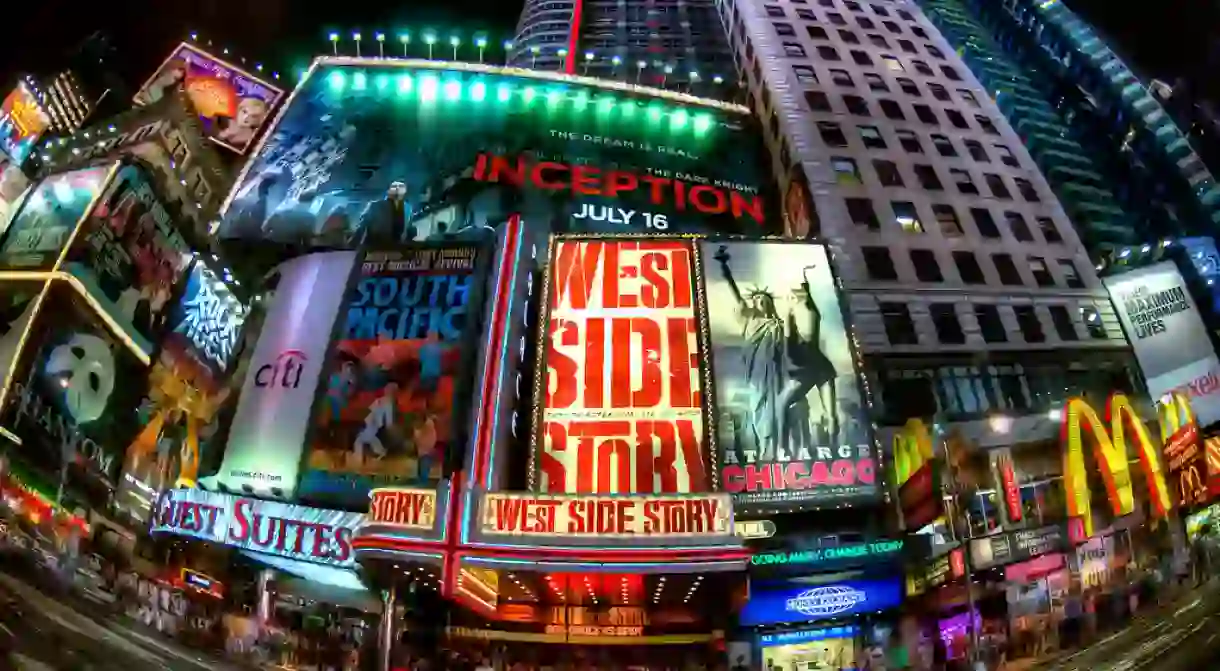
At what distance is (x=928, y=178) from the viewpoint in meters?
30.7

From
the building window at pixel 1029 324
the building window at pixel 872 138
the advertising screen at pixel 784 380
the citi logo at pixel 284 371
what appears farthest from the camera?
the building window at pixel 872 138

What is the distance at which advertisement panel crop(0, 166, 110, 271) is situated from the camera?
58.3 feet

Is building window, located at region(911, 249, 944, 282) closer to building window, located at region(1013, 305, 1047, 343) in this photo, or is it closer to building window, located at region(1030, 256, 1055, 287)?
building window, located at region(1013, 305, 1047, 343)

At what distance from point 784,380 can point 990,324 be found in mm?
12277

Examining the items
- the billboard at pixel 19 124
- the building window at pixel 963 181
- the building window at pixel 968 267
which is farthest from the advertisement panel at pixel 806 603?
the billboard at pixel 19 124

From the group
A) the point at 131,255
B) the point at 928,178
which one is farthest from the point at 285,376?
the point at 928,178

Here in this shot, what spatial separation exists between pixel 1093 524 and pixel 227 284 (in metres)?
25.8

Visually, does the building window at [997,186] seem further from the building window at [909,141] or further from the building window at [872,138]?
the building window at [872,138]

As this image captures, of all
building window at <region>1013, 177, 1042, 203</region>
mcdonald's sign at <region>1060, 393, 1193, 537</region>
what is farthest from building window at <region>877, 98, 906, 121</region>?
mcdonald's sign at <region>1060, 393, 1193, 537</region>

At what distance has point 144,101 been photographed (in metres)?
29.0

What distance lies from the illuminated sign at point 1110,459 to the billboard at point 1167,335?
501 centimetres

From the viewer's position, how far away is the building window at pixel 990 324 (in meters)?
26.0

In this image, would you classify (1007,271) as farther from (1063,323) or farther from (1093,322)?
(1093,322)

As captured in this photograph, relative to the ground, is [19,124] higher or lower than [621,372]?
higher
